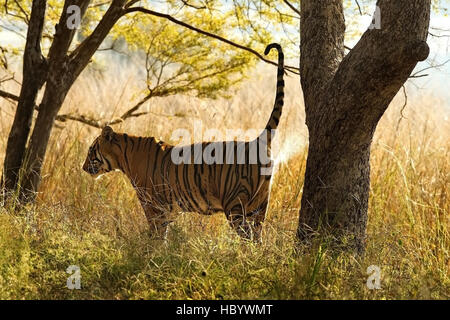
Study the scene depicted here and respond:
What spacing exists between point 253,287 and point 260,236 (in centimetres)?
101

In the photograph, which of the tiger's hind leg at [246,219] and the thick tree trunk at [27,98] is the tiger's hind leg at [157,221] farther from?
the thick tree trunk at [27,98]

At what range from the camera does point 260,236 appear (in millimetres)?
5332

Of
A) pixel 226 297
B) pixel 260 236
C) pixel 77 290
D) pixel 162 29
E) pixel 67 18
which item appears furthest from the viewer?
pixel 162 29

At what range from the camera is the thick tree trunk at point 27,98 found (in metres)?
6.64

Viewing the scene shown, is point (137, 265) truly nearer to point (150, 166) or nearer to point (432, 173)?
point (150, 166)

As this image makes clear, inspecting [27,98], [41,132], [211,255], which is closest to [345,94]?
[211,255]

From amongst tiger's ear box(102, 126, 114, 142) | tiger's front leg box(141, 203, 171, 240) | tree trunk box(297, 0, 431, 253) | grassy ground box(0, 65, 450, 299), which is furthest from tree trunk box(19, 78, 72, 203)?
tree trunk box(297, 0, 431, 253)

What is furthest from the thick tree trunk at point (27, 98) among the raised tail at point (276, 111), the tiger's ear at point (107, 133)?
the raised tail at point (276, 111)

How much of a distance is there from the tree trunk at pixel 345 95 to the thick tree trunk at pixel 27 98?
8.73ft

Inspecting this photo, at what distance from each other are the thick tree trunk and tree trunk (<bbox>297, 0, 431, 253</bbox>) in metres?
2.66

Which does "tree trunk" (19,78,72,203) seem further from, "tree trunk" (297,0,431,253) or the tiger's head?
"tree trunk" (297,0,431,253)

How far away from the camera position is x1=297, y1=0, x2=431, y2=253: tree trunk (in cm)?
468

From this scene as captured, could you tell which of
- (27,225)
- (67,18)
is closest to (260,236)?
(27,225)

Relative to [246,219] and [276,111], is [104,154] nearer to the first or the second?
[246,219]
